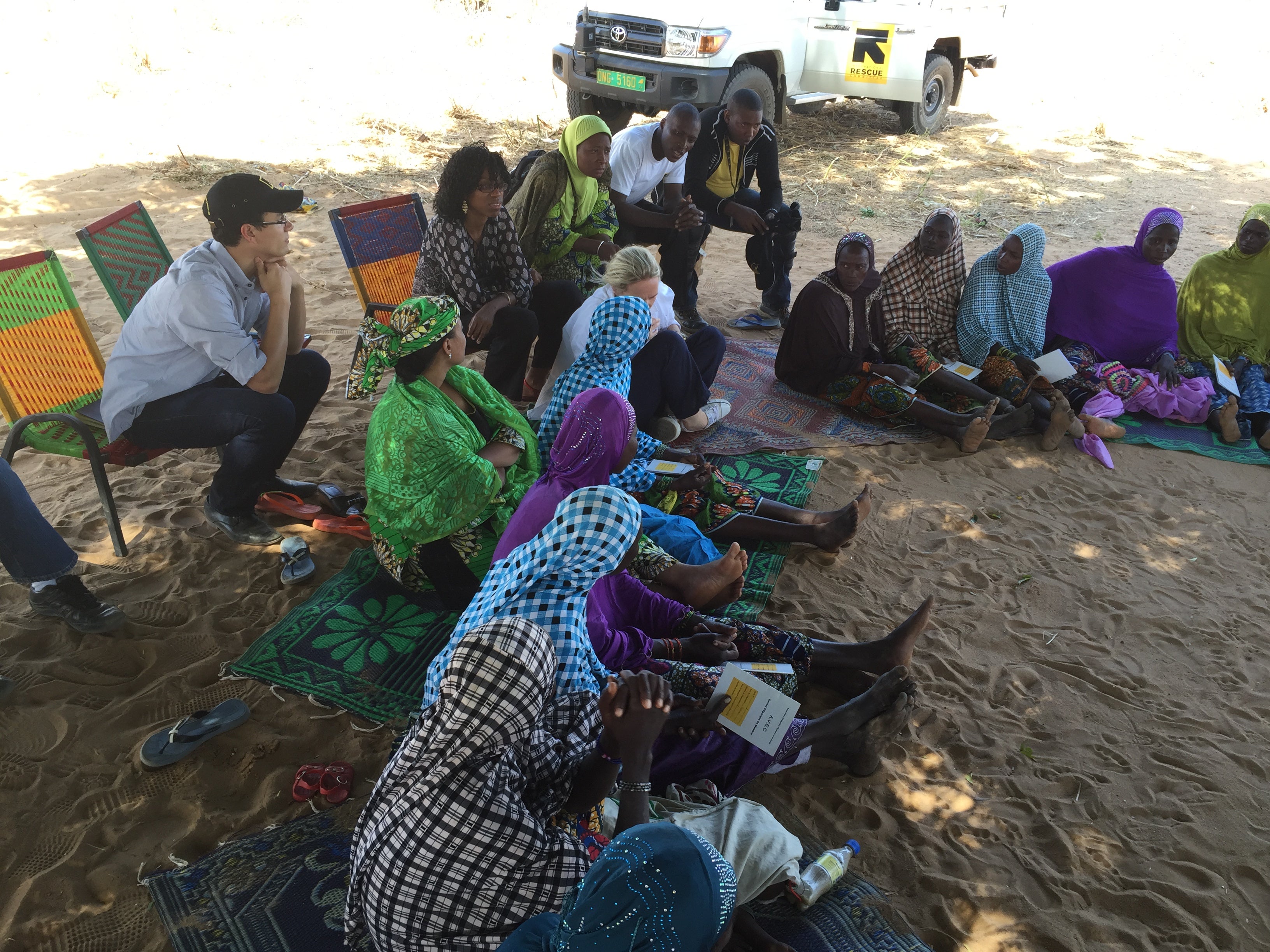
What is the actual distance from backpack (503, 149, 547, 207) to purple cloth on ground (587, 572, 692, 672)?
329cm

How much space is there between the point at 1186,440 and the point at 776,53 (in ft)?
21.2

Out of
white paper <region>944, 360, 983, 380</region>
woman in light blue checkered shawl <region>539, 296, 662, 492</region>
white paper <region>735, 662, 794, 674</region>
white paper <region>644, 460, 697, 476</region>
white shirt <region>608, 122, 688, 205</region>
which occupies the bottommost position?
white paper <region>944, 360, 983, 380</region>

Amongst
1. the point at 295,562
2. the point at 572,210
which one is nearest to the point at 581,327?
the point at 572,210

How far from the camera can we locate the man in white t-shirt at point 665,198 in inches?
223

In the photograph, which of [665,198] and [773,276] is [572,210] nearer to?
[665,198]

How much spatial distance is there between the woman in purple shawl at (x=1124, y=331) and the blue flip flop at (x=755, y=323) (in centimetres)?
191

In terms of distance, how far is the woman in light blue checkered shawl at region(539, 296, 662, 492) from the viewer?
12.5 ft

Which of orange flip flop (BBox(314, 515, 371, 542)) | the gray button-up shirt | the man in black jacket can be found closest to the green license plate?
the man in black jacket

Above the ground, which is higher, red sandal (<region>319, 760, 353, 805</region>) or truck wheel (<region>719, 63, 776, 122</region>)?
truck wheel (<region>719, 63, 776, 122</region>)

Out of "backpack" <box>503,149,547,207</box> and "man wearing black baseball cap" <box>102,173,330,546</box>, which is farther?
"backpack" <box>503,149,547,207</box>

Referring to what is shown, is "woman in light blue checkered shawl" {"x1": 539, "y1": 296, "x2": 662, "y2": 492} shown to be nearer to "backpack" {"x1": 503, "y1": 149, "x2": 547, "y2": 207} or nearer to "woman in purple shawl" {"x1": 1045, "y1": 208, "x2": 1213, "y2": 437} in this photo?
"backpack" {"x1": 503, "y1": 149, "x2": 547, "y2": 207}

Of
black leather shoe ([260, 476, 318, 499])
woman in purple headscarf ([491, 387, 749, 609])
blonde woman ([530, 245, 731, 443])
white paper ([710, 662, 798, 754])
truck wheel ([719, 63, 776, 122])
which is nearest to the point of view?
white paper ([710, 662, 798, 754])

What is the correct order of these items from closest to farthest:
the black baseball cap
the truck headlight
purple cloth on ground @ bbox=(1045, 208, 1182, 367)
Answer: the black baseball cap
purple cloth on ground @ bbox=(1045, 208, 1182, 367)
the truck headlight

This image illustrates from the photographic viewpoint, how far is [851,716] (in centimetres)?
278
